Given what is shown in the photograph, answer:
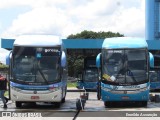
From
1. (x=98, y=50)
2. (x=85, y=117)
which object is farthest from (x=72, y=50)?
(x=85, y=117)

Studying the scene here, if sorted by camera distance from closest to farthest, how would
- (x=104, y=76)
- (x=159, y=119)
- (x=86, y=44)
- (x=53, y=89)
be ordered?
(x=159, y=119) < (x=53, y=89) < (x=104, y=76) < (x=86, y=44)

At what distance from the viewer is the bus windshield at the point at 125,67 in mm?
21016

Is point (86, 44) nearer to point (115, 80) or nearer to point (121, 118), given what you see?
point (115, 80)

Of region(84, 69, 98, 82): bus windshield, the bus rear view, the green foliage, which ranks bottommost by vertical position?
region(84, 69, 98, 82): bus windshield

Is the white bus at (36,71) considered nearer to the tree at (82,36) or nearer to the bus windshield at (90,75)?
the bus windshield at (90,75)

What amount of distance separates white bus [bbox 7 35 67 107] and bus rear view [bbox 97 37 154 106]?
232cm

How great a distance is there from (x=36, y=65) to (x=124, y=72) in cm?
433

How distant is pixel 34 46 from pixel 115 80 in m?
4.25

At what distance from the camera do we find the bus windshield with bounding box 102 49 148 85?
2102 cm

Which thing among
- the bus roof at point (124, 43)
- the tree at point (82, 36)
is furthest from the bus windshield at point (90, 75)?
the tree at point (82, 36)

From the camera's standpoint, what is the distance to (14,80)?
19984 mm

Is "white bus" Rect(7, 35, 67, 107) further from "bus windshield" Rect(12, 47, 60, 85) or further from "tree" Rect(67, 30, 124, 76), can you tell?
"tree" Rect(67, 30, 124, 76)

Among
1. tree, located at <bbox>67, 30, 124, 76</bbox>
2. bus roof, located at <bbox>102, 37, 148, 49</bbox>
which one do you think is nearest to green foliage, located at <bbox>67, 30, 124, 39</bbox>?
tree, located at <bbox>67, 30, 124, 76</bbox>

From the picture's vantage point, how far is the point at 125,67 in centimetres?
2114
